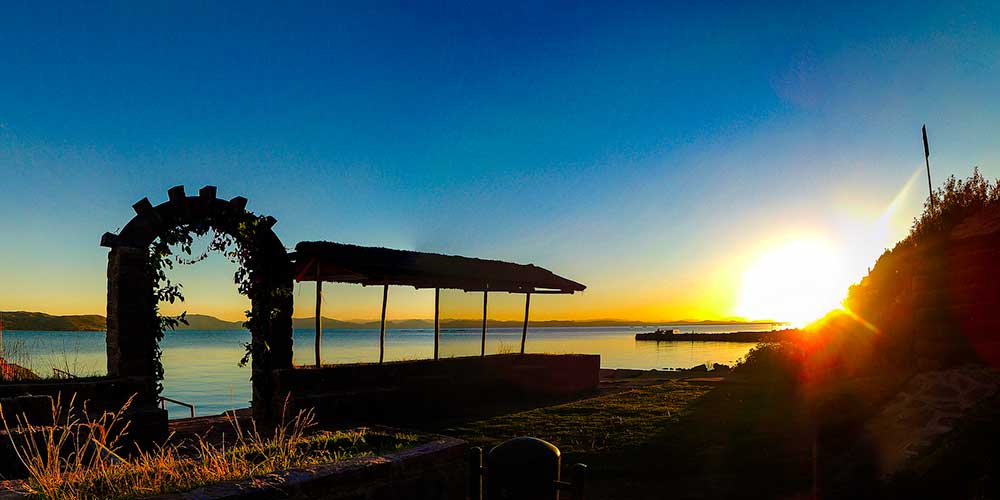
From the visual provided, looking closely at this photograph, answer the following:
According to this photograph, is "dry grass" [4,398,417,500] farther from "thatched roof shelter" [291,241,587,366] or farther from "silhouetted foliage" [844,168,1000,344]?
"silhouetted foliage" [844,168,1000,344]

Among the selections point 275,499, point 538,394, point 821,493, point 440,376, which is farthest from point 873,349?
point 275,499

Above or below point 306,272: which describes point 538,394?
below

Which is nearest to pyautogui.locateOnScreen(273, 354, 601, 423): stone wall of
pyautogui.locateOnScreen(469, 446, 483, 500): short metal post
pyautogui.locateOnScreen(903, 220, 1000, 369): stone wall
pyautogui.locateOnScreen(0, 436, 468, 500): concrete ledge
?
pyautogui.locateOnScreen(0, 436, 468, 500): concrete ledge

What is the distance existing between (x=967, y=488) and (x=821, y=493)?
1412 millimetres

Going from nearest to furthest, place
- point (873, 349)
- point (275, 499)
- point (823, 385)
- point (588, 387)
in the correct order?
point (275, 499) < point (873, 349) < point (823, 385) < point (588, 387)

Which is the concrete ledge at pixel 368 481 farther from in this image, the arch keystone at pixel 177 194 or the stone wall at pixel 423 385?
the arch keystone at pixel 177 194

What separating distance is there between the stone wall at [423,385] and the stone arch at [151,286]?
20.1 inches

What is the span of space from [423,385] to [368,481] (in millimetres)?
8566

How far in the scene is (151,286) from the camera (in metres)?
9.93

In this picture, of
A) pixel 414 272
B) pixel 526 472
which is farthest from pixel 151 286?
pixel 526 472

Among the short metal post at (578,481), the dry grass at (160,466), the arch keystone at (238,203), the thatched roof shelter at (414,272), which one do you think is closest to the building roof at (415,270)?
the thatched roof shelter at (414,272)

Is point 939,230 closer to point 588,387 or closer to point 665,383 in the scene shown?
point 665,383

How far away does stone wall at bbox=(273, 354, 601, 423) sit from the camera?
11.6 m

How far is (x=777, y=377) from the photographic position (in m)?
16.3
